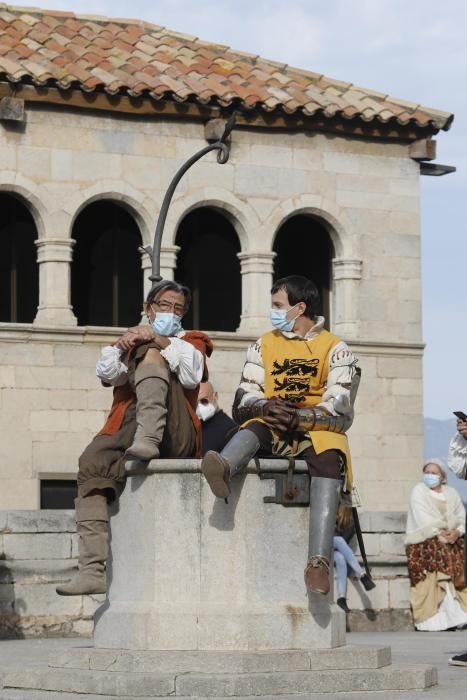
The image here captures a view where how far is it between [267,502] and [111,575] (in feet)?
3.72

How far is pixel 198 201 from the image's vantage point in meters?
27.4

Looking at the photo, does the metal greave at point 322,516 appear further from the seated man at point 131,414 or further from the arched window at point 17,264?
the arched window at point 17,264

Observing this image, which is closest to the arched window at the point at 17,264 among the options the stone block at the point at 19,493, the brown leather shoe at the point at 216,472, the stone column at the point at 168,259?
the stone column at the point at 168,259

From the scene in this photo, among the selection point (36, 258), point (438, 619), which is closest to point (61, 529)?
point (438, 619)

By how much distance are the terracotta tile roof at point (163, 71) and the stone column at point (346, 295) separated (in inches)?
88.2

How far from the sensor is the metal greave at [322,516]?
36.5ft

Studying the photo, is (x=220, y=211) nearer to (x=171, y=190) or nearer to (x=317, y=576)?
(x=171, y=190)

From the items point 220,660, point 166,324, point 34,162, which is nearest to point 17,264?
point 34,162

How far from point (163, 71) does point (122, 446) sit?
54.9ft

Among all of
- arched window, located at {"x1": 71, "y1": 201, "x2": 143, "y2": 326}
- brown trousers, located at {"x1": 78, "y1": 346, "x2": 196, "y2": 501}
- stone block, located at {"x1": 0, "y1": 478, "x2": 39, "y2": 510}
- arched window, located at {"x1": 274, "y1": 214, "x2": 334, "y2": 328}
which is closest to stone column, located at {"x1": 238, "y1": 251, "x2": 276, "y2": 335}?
arched window, located at {"x1": 274, "y1": 214, "x2": 334, "y2": 328}

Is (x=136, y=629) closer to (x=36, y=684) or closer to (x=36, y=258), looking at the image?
(x=36, y=684)

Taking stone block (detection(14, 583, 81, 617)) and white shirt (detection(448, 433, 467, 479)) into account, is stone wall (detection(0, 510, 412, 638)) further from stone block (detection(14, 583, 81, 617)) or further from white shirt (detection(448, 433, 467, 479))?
white shirt (detection(448, 433, 467, 479))

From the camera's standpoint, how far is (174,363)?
37.3 feet

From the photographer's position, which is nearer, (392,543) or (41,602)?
(41,602)
